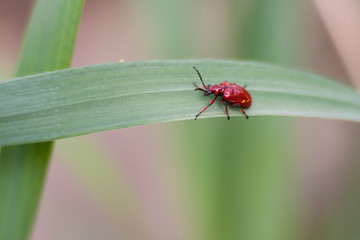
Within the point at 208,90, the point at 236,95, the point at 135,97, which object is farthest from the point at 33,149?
the point at 236,95

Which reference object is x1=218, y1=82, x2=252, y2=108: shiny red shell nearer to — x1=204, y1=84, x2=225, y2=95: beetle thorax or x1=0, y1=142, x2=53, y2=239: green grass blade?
x1=204, y1=84, x2=225, y2=95: beetle thorax

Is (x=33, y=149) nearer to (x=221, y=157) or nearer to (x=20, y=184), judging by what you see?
(x=20, y=184)

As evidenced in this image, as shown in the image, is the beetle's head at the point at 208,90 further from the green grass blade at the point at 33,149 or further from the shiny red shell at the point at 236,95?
the green grass blade at the point at 33,149

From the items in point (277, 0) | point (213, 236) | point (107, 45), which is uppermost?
point (107, 45)

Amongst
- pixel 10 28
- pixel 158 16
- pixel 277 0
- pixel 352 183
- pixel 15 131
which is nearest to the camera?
pixel 15 131

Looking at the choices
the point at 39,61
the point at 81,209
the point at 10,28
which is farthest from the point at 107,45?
the point at 39,61

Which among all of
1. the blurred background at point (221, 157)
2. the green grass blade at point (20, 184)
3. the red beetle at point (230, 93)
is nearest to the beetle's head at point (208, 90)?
the red beetle at point (230, 93)

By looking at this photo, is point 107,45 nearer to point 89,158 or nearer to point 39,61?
point 89,158
